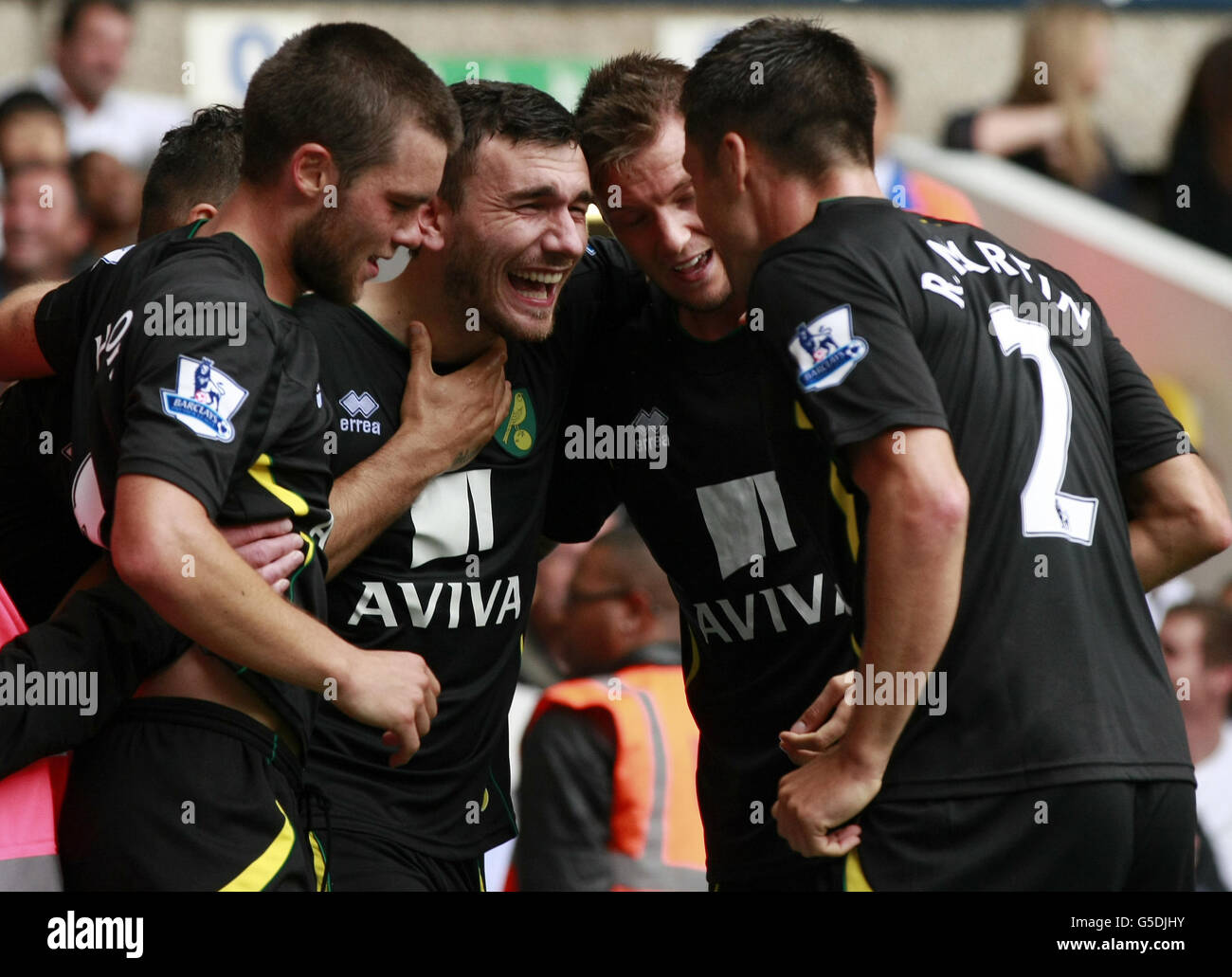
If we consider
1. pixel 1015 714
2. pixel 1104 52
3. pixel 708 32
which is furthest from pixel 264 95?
pixel 1104 52

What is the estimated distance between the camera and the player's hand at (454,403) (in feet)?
10.4

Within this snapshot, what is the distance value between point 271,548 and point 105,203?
4.09 meters

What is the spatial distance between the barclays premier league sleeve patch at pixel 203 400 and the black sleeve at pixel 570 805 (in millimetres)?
2254

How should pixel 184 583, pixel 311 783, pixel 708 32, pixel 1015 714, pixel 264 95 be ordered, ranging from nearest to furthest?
pixel 184 583 < pixel 1015 714 < pixel 264 95 < pixel 311 783 < pixel 708 32

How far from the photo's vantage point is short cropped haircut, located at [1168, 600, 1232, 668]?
590 centimetres

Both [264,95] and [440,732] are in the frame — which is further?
[440,732]

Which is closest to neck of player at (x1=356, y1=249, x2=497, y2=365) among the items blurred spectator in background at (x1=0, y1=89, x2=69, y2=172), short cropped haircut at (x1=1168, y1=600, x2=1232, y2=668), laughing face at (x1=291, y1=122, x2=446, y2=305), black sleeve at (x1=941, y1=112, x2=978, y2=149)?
laughing face at (x1=291, y1=122, x2=446, y2=305)

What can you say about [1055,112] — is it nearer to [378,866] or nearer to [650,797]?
[650,797]

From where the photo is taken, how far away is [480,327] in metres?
3.36

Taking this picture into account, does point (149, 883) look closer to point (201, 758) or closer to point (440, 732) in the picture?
point (201, 758)

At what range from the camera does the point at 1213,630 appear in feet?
19.5

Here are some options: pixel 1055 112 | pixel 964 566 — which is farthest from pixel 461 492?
pixel 1055 112
